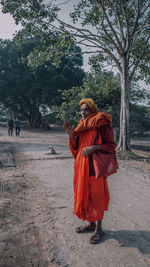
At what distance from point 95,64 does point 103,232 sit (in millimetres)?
11654

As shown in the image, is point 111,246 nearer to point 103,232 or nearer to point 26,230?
point 103,232

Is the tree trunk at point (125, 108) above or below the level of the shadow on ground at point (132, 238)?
above

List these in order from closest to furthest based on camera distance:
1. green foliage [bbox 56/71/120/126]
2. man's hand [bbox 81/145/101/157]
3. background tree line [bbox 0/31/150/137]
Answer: man's hand [bbox 81/145/101/157] < green foliage [bbox 56/71/120/126] < background tree line [bbox 0/31/150/137]

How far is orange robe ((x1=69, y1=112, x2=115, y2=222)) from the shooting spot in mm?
2830

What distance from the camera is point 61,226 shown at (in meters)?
3.27

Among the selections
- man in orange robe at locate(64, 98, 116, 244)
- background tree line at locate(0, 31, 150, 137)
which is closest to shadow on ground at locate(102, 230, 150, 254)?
man in orange robe at locate(64, 98, 116, 244)

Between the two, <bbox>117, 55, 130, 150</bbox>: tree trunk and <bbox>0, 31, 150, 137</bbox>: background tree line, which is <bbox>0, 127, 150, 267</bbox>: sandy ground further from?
<bbox>0, 31, 150, 137</bbox>: background tree line

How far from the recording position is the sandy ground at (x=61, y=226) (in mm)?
2520

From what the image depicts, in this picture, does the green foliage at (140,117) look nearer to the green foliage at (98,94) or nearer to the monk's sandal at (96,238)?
the green foliage at (98,94)

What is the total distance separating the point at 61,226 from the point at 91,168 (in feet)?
3.52

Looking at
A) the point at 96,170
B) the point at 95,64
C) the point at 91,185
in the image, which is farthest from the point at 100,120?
the point at 95,64

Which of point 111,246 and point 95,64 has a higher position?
point 95,64

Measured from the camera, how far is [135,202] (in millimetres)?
4223

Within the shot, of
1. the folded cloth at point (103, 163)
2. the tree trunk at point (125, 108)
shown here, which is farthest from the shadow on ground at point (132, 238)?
the tree trunk at point (125, 108)
